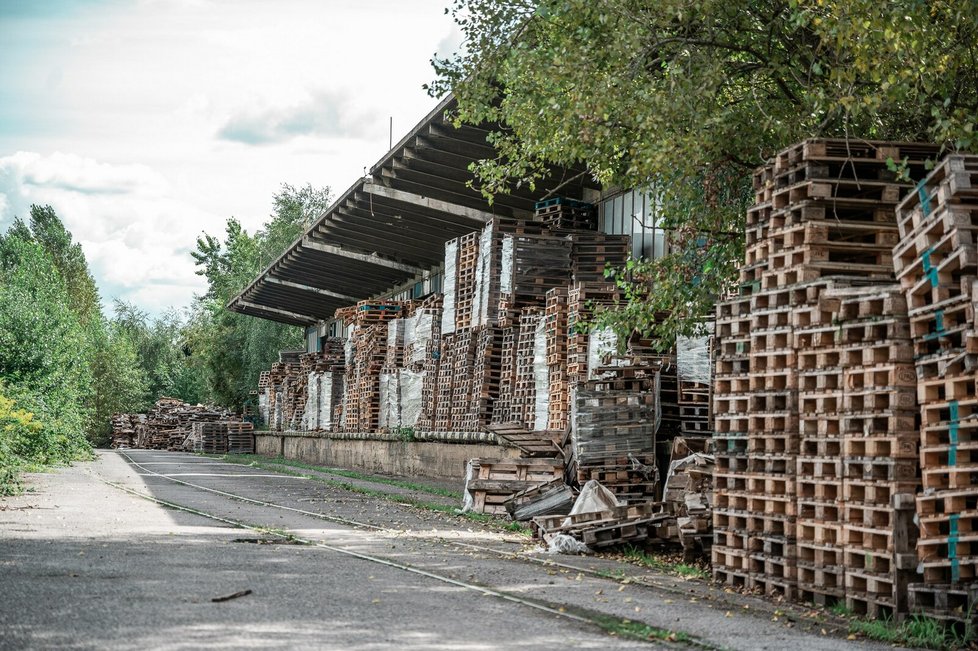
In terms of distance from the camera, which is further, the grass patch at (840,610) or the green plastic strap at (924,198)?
the grass patch at (840,610)

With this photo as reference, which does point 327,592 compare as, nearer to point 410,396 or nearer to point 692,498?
point 692,498

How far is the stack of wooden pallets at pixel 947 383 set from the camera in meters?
7.82

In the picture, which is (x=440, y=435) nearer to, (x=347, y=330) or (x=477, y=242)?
(x=477, y=242)

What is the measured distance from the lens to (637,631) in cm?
777

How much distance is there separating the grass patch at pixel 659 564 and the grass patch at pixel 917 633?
3.02 m

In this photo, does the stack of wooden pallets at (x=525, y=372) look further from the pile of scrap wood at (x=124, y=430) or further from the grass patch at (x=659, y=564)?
the pile of scrap wood at (x=124, y=430)

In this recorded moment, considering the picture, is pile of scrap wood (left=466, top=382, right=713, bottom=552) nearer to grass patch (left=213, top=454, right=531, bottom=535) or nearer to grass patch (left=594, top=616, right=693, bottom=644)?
grass patch (left=213, top=454, right=531, bottom=535)

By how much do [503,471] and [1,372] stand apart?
57.9 feet

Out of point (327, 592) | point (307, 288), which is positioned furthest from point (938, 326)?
point (307, 288)

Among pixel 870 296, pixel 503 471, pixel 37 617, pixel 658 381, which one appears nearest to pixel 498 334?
pixel 503 471

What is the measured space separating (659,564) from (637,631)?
434 centimetres

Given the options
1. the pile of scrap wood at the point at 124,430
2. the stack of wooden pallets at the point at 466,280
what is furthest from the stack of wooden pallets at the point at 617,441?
the pile of scrap wood at the point at 124,430

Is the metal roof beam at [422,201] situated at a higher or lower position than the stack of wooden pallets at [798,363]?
higher

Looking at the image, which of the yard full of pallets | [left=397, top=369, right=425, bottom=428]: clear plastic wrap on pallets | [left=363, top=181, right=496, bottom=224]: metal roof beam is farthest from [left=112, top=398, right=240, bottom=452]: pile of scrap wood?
the yard full of pallets
